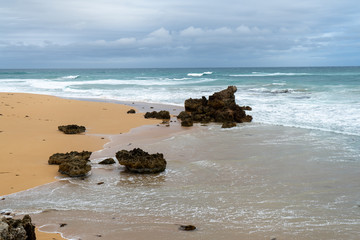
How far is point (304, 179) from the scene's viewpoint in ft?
19.5

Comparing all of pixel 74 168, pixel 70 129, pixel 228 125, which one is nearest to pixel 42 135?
pixel 70 129

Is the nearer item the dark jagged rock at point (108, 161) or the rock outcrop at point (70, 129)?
the dark jagged rock at point (108, 161)

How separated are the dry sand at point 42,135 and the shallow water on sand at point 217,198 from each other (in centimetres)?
58

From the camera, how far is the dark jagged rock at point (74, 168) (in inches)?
239

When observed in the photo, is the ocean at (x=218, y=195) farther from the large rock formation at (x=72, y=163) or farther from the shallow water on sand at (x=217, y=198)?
the large rock formation at (x=72, y=163)

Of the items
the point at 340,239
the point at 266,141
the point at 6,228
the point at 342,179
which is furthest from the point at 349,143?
the point at 6,228

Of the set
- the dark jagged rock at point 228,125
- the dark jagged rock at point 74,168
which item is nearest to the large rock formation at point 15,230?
the dark jagged rock at point 74,168

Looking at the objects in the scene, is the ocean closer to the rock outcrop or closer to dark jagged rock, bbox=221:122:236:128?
the rock outcrop

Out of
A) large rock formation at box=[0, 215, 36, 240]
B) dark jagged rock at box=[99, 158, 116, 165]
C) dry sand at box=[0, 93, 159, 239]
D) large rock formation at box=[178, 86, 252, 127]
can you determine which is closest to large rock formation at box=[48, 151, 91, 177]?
dry sand at box=[0, 93, 159, 239]

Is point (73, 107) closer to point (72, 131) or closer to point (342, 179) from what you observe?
A: point (72, 131)

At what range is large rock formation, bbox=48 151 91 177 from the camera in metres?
6.09

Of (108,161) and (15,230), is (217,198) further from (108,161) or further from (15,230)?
(15,230)

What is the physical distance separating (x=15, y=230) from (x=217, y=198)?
2938 mm

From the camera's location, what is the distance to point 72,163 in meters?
6.23
